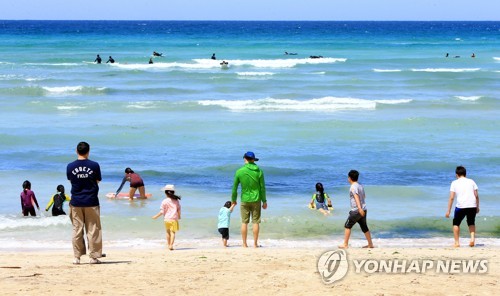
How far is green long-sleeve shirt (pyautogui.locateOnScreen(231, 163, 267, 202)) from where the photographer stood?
1140 centimetres

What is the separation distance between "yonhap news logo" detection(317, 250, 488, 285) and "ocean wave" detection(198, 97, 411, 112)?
23.6 metres

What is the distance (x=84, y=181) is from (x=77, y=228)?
2.05 ft

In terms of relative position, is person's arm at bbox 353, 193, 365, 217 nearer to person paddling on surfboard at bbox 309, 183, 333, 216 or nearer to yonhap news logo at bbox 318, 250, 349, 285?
yonhap news logo at bbox 318, 250, 349, 285

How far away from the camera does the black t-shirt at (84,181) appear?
9.12m

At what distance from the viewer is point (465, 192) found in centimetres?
1177

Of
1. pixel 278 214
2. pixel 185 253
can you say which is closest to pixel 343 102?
pixel 278 214

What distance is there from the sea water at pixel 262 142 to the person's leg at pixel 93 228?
3.49 meters

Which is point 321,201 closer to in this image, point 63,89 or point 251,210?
point 251,210

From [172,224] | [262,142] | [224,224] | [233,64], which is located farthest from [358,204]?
[233,64]

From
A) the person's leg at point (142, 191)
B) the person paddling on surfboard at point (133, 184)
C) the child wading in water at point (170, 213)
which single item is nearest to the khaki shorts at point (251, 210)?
the child wading in water at point (170, 213)

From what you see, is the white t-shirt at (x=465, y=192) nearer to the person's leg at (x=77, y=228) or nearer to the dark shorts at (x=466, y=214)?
the dark shorts at (x=466, y=214)

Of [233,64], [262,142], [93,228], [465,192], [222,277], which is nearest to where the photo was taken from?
[222,277]

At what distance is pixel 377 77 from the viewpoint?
48625 millimetres

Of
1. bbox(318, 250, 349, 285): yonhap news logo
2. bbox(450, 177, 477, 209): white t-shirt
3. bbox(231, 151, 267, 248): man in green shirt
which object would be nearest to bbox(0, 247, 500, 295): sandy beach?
bbox(318, 250, 349, 285): yonhap news logo
